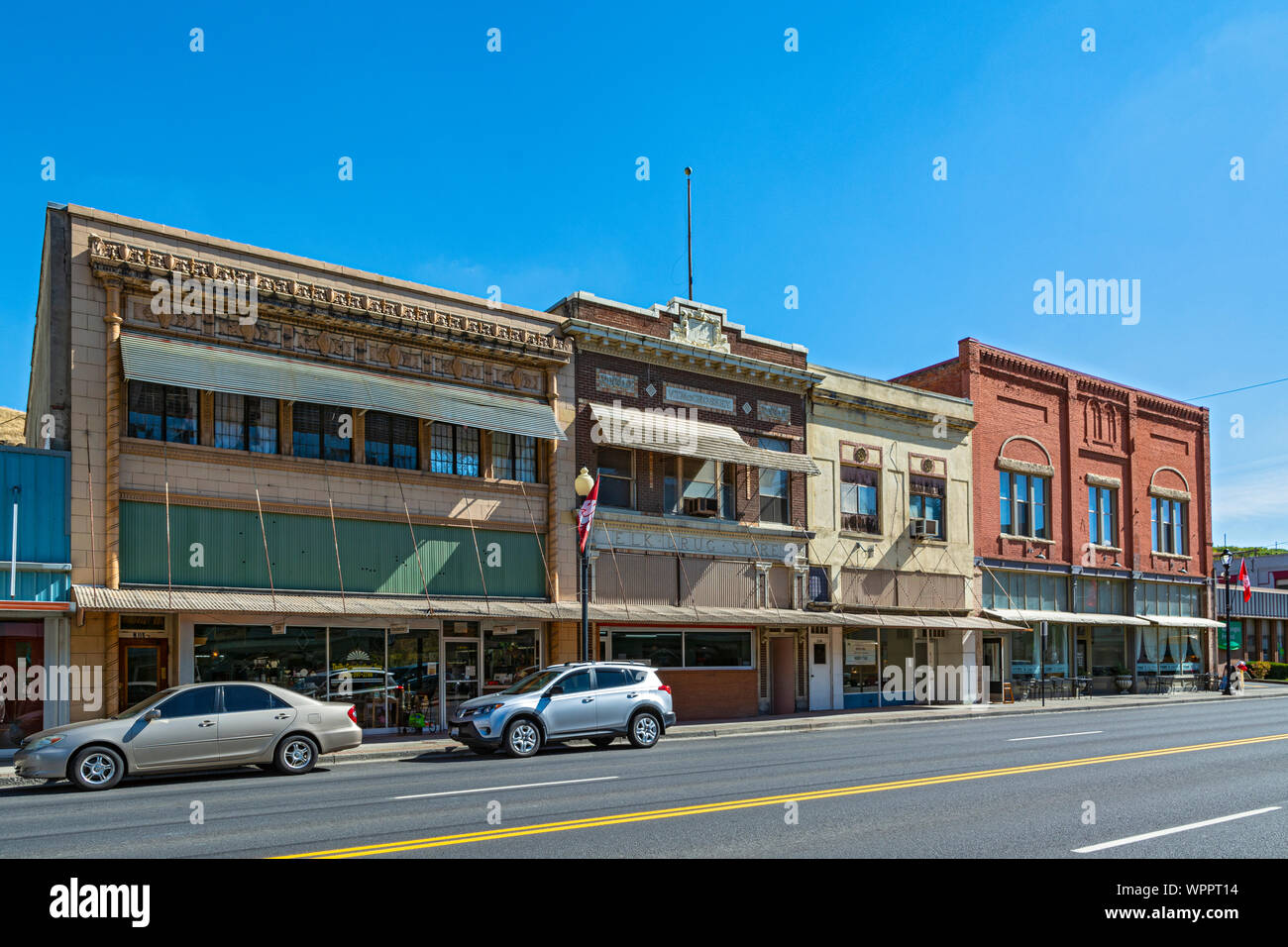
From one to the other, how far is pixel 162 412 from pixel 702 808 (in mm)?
14586

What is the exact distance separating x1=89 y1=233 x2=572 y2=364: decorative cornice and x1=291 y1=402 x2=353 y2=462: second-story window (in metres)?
2.05

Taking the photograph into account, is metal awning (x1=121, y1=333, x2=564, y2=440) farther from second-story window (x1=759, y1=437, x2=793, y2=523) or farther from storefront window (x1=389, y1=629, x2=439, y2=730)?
second-story window (x1=759, y1=437, x2=793, y2=523)

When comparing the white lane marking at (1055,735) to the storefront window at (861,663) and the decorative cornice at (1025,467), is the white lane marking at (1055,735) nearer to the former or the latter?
the storefront window at (861,663)

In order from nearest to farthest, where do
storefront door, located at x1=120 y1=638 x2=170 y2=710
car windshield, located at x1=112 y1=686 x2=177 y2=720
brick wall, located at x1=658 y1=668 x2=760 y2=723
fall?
car windshield, located at x1=112 y1=686 x2=177 y2=720 → storefront door, located at x1=120 y1=638 x2=170 y2=710 → brick wall, located at x1=658 y1=668 x2=760 y2=723

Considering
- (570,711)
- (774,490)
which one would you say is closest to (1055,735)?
(570,711)

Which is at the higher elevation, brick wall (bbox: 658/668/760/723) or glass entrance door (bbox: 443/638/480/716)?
glass entrance door (bbox: 443/638/480/716)

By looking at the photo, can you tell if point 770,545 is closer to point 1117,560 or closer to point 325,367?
point 325,367

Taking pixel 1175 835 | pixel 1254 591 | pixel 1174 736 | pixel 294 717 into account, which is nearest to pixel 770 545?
pixel 1174 736

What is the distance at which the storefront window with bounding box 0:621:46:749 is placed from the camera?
19.1 metres

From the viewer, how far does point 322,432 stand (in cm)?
2334

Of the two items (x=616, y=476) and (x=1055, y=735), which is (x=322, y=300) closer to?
(x=616, y=476)

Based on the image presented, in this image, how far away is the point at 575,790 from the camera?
1359 cm

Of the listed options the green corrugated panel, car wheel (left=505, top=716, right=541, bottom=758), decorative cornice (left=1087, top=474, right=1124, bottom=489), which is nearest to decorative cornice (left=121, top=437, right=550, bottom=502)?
the green corrugated panel
